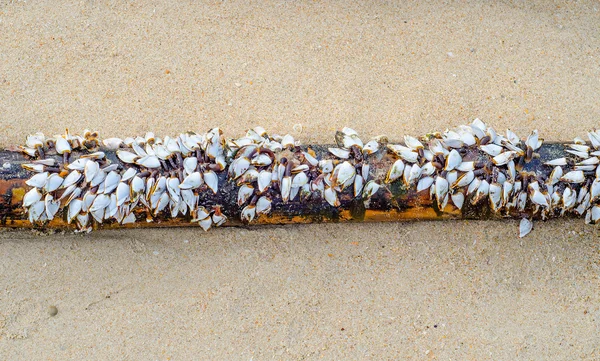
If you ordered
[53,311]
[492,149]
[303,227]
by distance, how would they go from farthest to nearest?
[303,227], [53,311], [492,149]

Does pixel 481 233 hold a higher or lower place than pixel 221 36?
lower

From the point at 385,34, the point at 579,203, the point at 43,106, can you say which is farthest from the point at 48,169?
the point at 579,203

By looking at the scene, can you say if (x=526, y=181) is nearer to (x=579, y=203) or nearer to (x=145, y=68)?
(x=579, y=203)

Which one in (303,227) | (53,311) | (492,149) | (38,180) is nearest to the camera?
(38,180)

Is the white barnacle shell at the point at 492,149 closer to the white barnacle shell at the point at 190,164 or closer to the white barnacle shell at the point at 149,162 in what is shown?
the white barnacle shell at the point at 190,164

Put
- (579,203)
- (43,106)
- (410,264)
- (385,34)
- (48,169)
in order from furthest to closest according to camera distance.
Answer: (385,34) → (43,106) → (410,264) → (579,203) → (48,169)

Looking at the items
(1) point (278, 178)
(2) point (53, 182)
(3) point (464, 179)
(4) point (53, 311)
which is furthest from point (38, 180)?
(3) point (464, 179)

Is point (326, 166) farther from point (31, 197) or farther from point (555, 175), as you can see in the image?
point (31, 197)
